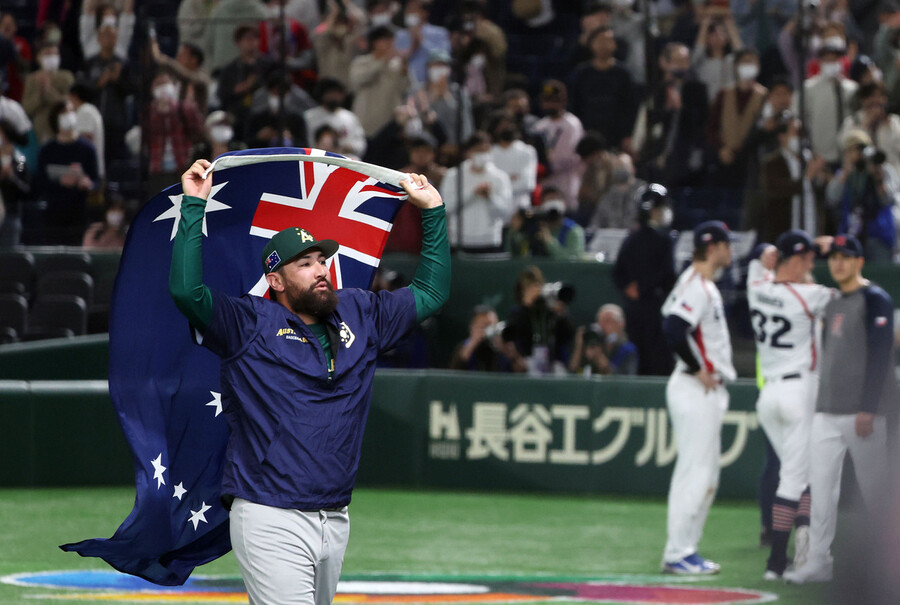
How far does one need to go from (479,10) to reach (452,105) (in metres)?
1.51

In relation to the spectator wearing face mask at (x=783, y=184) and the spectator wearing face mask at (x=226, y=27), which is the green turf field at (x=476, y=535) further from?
the spectator wearing face mask at (x=226, y=27)

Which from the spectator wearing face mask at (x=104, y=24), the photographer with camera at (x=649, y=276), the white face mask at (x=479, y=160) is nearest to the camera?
the photographer with camera at (x=649, y=276)

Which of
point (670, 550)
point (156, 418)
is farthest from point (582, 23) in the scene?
point (156, 418)

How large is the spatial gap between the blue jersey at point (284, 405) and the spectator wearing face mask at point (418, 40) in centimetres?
998

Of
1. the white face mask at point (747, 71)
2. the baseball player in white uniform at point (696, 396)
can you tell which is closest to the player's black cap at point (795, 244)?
the baseball player in white uniform at point (696, 396)

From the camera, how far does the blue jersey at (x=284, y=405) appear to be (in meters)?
4.95

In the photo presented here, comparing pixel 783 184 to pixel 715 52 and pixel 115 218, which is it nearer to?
pixel 715 52

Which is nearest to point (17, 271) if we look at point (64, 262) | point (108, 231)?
point (64, 262)

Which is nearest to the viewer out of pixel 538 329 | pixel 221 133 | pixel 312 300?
pixel 312 300

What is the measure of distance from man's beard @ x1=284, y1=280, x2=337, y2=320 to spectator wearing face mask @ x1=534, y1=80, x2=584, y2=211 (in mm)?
9269

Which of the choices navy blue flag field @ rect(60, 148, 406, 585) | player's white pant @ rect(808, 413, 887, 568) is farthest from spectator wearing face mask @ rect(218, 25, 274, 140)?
navy blue flag field @ rect(60, 148, 406, 585)

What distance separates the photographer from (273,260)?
5.09 meters

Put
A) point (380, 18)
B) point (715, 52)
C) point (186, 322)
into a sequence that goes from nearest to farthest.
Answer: point (186, 322) → point (715, 52) → point (380, 18)

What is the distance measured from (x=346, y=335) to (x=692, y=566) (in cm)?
455
